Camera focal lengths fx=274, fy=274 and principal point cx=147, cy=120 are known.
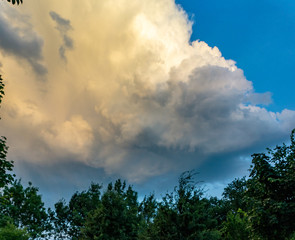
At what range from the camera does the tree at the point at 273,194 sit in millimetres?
18875

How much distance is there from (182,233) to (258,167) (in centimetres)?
817

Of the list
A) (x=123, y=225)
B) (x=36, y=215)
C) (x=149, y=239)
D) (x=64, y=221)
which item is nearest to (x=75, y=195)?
(x=64, y=221)

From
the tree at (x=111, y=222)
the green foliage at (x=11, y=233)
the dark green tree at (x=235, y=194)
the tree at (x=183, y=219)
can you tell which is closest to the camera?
the tree at (x=183, y=219)

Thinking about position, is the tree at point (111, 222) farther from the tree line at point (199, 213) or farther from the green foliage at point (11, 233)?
the green foliage at point (11, 233)

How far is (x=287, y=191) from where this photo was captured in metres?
19.8

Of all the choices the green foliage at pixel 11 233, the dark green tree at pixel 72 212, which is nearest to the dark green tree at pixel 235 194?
the dark green tree at pixel 72 212

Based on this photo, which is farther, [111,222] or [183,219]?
[111,222]

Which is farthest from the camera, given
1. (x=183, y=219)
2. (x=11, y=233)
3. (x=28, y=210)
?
(x=28, y=210)

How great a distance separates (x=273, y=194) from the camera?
20.2m

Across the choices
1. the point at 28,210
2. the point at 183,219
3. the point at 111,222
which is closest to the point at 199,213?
the point at 183,219

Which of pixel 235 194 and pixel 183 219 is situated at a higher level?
pixel 235 194

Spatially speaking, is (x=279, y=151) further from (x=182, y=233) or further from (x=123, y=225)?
(x=123, y=225)

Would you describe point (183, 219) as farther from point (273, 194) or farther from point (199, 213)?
point (273, 194)

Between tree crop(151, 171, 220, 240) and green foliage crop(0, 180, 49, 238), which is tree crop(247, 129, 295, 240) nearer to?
tree crop(151, 171, 220, 240)
